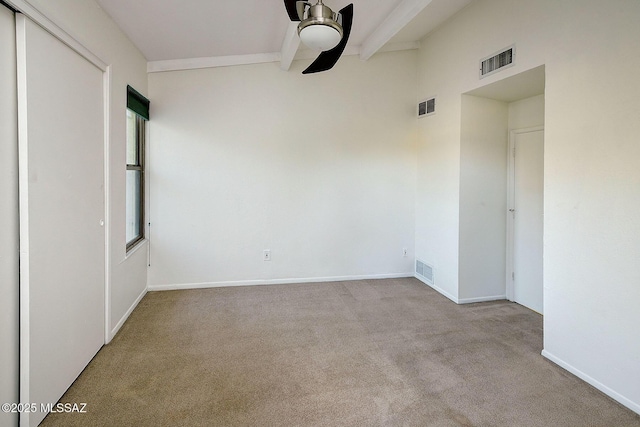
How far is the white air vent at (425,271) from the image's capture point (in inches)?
163

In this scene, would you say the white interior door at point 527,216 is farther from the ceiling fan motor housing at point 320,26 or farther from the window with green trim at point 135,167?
the window with green trim at point 135,167

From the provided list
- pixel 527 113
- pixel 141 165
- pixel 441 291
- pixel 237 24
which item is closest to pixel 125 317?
pixel 141 165

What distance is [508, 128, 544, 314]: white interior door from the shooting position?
3346 mm

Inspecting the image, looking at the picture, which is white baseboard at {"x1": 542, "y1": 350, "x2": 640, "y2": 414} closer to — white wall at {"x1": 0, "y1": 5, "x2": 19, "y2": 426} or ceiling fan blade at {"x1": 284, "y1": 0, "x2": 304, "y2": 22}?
ceiling fan blade at {"x1": 284, "y1": 0, "x2": 304, "y2": 22}

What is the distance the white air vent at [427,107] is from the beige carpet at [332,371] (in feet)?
7.74

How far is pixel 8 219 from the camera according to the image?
1605mm

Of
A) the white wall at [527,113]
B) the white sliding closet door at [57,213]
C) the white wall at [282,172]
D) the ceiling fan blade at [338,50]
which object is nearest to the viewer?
the white sliding closet door at [57,213]

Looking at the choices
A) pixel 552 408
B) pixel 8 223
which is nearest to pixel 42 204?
pixel 8 223

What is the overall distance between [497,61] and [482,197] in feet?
4.57

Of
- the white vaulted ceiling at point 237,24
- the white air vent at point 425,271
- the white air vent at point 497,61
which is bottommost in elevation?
the white air vent at point 425,271

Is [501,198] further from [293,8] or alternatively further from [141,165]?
[141,165]

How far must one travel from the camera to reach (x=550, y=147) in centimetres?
241

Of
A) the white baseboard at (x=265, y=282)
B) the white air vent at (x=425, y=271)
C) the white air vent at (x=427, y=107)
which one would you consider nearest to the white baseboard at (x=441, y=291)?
the white air vent at (x=425, y=271)

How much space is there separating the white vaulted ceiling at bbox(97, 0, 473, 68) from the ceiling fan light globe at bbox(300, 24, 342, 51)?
3.19ft
